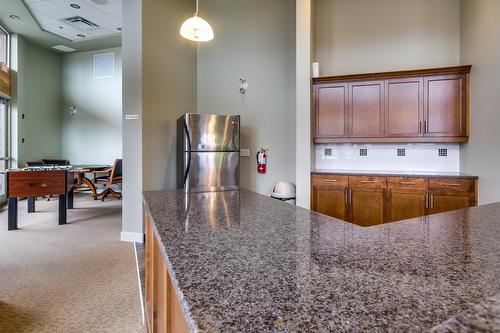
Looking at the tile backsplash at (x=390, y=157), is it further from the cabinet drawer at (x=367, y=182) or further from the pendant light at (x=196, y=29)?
the pendant light at (x=196, y=29)

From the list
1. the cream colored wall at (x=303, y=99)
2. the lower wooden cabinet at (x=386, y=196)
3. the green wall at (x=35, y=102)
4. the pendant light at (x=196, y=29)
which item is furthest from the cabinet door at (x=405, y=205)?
the green wall at (x=35, y=102)

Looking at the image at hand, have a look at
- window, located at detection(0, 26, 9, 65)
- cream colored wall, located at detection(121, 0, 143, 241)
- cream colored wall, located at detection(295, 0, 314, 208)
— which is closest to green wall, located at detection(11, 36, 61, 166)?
window, located at detection(0, 26, 9, 65)

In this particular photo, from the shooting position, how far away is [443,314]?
0.44 metres

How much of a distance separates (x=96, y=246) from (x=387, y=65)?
4609 mm

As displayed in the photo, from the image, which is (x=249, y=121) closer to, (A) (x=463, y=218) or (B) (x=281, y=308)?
(A) (x=463, y=218)

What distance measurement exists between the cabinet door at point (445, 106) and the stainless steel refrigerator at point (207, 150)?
98.9 inches

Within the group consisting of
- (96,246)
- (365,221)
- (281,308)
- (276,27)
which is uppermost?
(276,27)

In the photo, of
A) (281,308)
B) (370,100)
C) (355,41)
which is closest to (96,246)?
(281,308)

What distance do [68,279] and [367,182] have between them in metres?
3.39

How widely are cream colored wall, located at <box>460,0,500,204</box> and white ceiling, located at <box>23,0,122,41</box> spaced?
5.23 m

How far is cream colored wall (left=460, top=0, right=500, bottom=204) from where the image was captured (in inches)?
114

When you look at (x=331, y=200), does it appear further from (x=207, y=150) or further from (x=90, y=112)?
(x=90, y=112)

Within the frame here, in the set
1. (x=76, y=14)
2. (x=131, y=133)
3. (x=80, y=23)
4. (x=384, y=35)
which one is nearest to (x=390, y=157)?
(x=384, y=35)

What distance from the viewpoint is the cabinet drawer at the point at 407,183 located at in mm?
3340
